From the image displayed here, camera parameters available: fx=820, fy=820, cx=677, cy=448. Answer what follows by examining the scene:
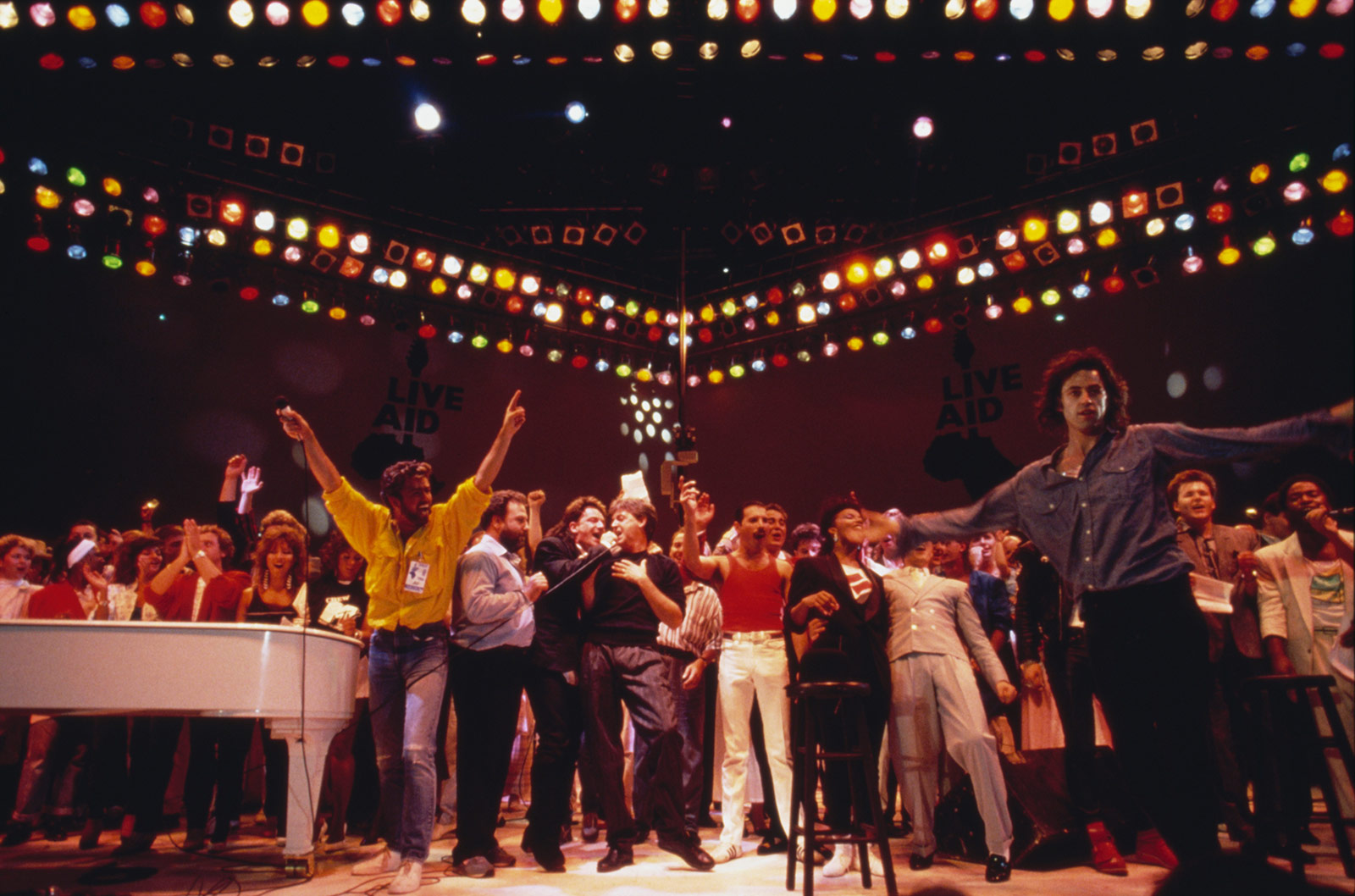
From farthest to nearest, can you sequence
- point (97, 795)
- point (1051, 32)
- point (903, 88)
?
point (903, 88), point (1051, 32), point (97, 795)

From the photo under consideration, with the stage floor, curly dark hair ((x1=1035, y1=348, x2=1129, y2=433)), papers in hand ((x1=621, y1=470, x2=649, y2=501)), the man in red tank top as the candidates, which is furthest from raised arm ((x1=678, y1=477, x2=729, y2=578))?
curly dark hair ((x1=1035, y1=348, x2=1129, y2=433))

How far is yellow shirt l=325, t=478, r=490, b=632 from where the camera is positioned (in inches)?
144

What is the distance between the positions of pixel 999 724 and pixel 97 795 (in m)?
4.86

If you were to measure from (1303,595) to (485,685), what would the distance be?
4079 mm

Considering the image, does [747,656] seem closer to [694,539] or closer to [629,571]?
[694,539]

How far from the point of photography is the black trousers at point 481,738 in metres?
3.76

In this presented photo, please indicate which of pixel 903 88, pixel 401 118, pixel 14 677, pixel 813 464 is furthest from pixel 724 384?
Answer: pixel 14 677

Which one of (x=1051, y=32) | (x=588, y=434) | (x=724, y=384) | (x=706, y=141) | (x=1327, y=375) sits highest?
(x=706, y=141)

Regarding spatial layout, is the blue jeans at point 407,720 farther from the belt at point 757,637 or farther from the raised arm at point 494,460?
the belt at point 757,637

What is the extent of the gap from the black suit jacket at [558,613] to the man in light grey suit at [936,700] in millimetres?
1548

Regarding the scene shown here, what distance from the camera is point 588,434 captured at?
9031 mm

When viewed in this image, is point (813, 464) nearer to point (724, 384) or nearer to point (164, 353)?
point (724, 384)

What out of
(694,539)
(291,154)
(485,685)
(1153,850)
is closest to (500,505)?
(485,685)

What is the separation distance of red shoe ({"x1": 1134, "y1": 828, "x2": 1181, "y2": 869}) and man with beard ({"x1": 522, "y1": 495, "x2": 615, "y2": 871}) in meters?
2.69
